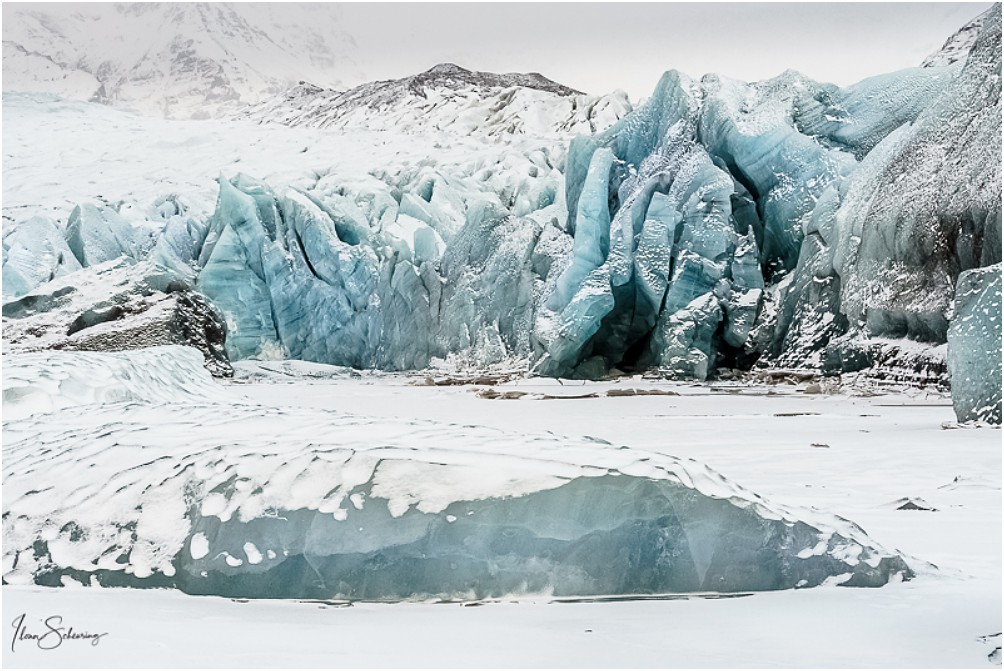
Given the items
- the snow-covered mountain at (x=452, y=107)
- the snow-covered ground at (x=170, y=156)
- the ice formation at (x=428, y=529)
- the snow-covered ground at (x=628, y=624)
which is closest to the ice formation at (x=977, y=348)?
the snow-covered ground at (x=628, y=624)

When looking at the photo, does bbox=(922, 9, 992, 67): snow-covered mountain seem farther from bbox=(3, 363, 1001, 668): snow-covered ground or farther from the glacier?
bbox=(3, 363, 1001, 668): snow-covered ground

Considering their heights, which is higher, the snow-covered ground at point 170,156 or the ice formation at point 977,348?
the snow-covered ground at point 170,156

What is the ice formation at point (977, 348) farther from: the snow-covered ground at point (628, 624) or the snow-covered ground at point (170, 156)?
the snow-covered ground at point (170, 156)

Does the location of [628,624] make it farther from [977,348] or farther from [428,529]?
[977,348]

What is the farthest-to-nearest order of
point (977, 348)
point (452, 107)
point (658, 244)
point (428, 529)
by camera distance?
1. point (452, 107)
2. point (658, 244)
3. point (977, 348)
4. point (428, 529)

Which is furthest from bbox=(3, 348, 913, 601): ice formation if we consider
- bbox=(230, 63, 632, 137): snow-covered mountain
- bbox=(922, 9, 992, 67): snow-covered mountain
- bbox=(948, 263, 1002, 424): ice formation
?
bbox=(230, 63, 632, 137): snow-covered mountain

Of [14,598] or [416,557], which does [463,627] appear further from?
[14,598]
